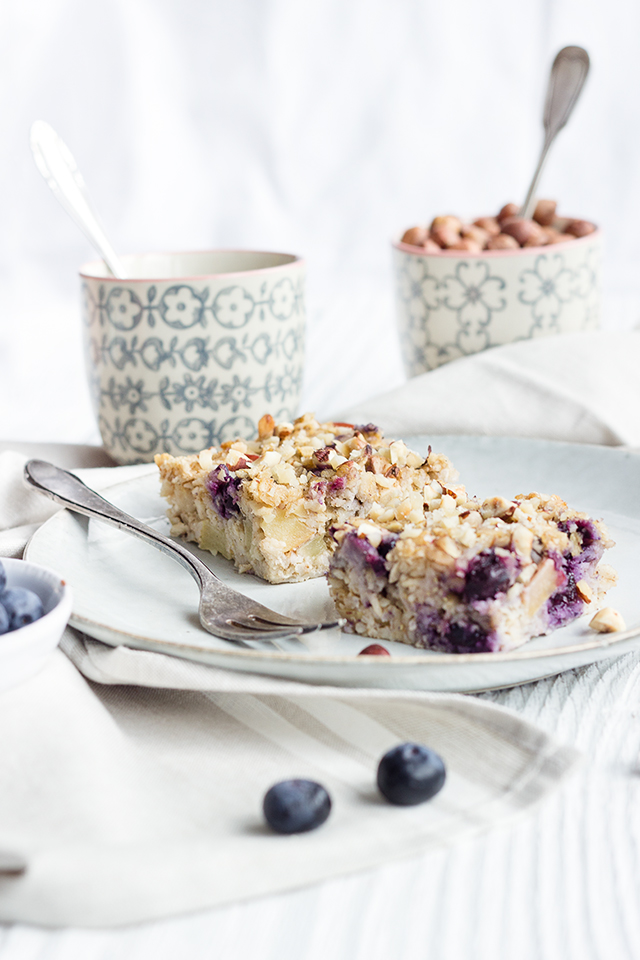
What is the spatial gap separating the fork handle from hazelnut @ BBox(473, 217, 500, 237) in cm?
162

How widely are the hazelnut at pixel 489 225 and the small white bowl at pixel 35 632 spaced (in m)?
2.05

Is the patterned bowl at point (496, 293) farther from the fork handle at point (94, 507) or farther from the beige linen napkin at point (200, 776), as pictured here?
the beige linen napkin at point (200, 776)

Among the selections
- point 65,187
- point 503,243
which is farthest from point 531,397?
point 65,187

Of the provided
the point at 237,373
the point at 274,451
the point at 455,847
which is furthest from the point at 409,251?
the point at 455,847

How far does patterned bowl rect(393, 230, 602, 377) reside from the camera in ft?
9.86

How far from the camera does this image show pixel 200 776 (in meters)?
1.43

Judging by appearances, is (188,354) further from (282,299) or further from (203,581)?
(203,581)

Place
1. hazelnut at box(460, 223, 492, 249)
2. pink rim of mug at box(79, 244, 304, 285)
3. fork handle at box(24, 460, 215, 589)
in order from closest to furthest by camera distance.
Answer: fork handle at box(24, 460, 215, 589) → pink rim of mug at box(79, 244, 304, 285) → hazelnut at box(460, 223, 492, 249)

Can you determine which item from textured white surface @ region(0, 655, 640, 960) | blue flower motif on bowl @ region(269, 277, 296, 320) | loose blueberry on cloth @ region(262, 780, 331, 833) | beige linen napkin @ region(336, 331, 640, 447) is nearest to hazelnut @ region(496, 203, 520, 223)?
beige linen napkin @ region(336, 331, 640, 447)

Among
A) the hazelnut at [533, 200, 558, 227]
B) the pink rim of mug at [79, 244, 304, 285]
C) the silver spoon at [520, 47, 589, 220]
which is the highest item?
the silver spoon at [520, 47, 589, 220]

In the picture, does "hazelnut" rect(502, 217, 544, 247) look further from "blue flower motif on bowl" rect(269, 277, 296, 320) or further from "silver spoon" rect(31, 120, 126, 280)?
"silver spoon" rect(31, 120, 126, 280)

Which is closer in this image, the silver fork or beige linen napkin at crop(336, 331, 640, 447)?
the silver fork

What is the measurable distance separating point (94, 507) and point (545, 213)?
76.8 inches

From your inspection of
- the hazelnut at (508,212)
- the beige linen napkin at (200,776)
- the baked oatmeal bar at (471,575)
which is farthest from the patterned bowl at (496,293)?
the beige linen napkin at (200,776)
